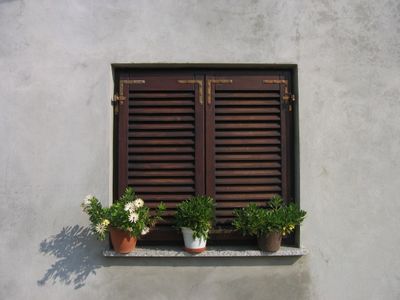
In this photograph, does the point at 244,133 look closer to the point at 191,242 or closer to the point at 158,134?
the point at 158,134

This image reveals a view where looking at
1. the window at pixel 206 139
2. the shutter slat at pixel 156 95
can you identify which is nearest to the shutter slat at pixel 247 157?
the window at pixel 206 139

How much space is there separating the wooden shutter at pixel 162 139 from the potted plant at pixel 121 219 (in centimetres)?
21

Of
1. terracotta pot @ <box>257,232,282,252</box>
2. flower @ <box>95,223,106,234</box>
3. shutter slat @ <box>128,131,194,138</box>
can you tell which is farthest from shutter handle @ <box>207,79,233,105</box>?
flower @ <box>95,223,106,234</box>

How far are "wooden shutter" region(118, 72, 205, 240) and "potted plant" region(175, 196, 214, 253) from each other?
0.22 metres

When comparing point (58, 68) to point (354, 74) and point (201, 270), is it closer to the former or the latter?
point (201, 270)

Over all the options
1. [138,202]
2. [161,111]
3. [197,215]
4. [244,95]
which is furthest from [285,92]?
[138,202]

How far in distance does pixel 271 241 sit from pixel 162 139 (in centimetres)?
130

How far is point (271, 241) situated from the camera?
335 cm

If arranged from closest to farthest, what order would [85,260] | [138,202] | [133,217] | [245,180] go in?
[133,217], [138,202], [85,260], [245,180]

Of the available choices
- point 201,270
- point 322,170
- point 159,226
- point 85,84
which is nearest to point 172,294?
point 201,270

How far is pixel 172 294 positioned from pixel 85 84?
1991 millimetres

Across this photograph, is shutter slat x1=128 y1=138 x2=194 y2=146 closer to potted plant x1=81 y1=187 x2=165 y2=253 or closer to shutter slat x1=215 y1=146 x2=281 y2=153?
shutter slat x1=215 y1=146 x2=281 y2=153

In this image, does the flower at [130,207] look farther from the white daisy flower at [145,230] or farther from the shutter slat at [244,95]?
the shutter slat at [244,95]

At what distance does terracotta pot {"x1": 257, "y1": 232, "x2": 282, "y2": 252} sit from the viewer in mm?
3328
